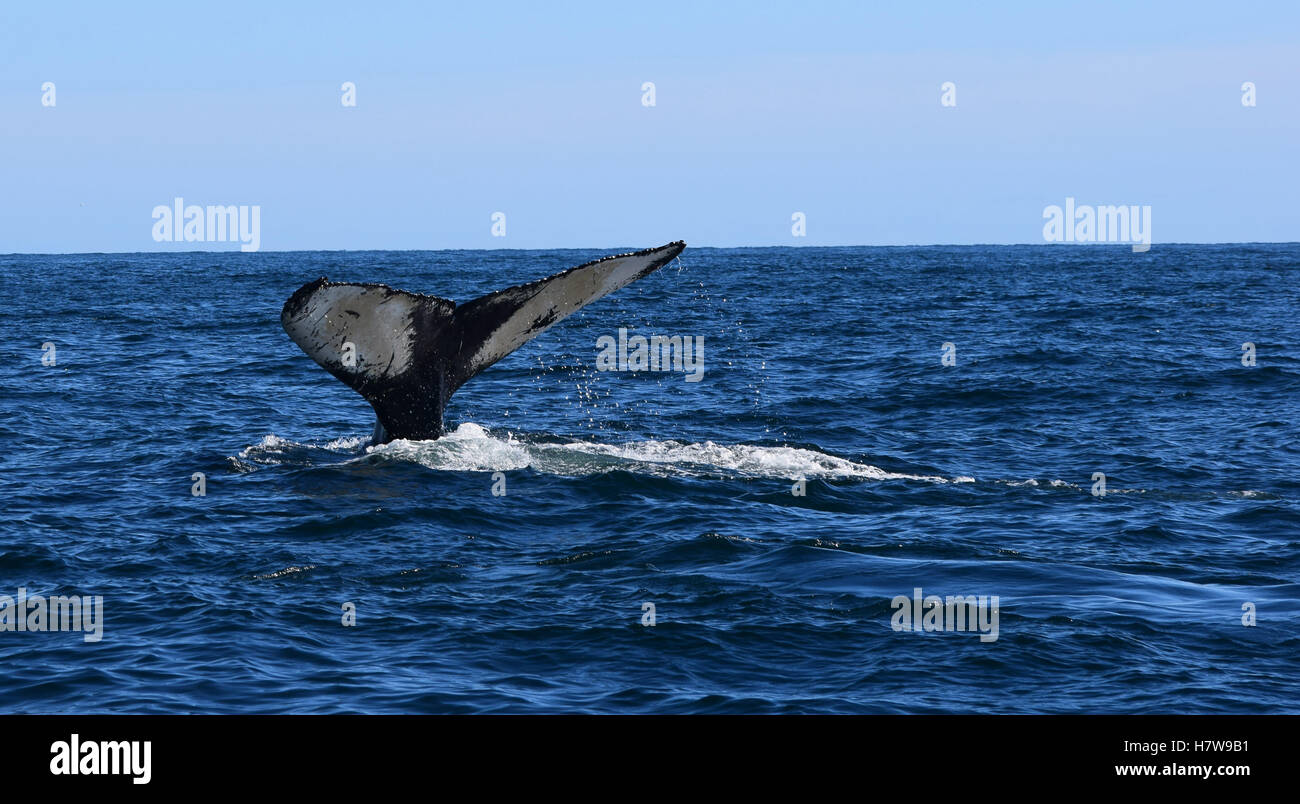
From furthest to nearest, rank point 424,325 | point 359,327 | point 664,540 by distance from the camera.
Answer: point 424,325
point 359,327
point 664,540

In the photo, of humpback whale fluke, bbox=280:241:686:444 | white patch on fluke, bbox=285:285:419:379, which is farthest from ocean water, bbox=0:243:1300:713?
white patch on fluke, bbox=285:285:419:379

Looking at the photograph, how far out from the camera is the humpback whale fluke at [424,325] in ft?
37.6

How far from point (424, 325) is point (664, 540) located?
2.86 meters

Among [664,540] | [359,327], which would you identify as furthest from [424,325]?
[664,540]

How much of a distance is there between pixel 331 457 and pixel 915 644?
26.7 feet

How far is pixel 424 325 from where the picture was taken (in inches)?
494

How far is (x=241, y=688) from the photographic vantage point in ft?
26.7

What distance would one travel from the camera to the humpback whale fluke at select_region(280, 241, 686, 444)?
11469mm

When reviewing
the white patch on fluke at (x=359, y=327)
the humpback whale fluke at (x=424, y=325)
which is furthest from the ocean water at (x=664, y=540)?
the white patch on fluke at (x=359, y=327)

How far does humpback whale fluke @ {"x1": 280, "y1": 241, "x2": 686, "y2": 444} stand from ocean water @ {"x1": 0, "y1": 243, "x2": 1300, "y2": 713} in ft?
3.53

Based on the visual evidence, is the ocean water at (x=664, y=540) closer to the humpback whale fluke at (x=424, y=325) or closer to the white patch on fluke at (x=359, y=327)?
the humpback whale fluke at (x=424, y=325)

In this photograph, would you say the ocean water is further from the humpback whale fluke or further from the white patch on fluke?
the white patch on fluke

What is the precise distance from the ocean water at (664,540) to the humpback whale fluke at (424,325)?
3.53ft

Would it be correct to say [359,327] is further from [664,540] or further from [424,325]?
[664,540]
